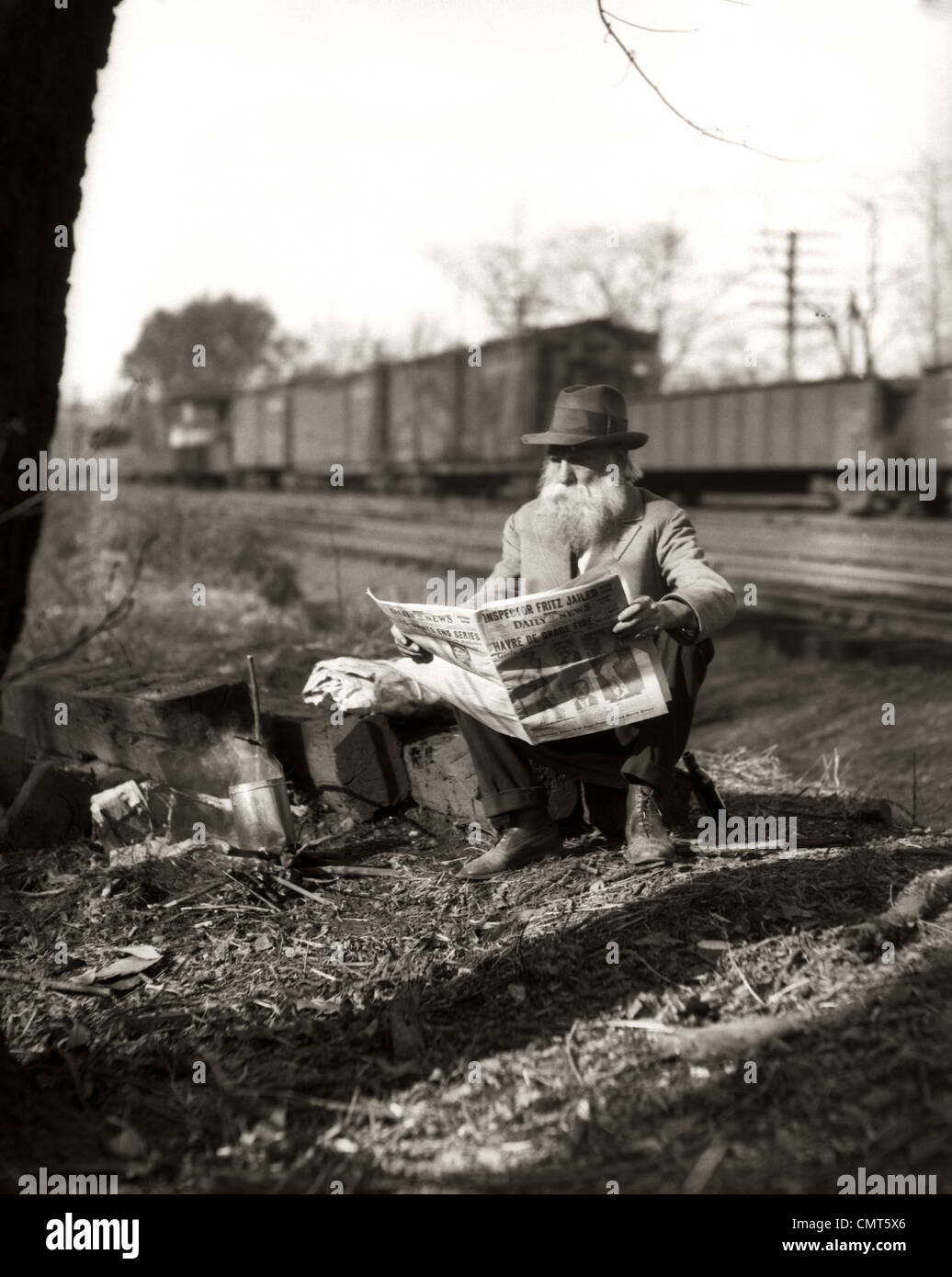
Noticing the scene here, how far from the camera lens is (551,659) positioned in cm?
339

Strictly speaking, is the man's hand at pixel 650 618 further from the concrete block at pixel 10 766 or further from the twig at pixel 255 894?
the concrete block at pixel 10 766

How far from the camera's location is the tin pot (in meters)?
4.06

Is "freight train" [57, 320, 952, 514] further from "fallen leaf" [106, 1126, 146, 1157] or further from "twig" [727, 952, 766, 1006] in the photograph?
"fallen leaf" [106, 1126, 146, 1157]

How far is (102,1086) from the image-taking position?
2.69 metres

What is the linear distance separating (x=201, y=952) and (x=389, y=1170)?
123cm

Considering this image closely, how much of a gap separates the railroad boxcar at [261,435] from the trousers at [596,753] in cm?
3399

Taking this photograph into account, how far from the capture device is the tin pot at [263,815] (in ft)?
13.3

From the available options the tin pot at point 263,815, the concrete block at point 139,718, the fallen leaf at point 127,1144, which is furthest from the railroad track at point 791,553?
the fallen leaf at point 127,1144

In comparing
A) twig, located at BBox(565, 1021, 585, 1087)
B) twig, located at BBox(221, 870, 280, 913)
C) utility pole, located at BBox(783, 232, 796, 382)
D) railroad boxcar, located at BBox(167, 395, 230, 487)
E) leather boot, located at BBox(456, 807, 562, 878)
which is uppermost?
utility pole, located at BBox(783, 232, 796, 382)

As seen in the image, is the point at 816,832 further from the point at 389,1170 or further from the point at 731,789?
the point at 389,1170

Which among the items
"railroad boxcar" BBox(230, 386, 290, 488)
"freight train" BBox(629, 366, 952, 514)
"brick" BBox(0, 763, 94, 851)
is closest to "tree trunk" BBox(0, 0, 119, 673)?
"brick" BBox(0, 763, 94, 851)

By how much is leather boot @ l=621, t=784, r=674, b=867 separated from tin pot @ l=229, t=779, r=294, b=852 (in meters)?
1.15

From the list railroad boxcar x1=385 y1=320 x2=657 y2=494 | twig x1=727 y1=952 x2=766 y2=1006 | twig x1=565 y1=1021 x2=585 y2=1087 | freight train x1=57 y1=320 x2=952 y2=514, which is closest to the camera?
twig x1=565 y1=1021 x2=585 y2=1087
